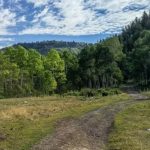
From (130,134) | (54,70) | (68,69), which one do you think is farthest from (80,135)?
(68,69)

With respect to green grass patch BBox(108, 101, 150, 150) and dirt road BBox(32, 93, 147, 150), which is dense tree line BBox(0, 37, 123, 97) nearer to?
dirt road BBox(32, 93, 147, 150)

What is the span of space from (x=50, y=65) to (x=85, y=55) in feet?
69.8

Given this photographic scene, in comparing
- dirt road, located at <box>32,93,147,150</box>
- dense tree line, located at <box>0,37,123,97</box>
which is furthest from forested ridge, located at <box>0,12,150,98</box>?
dirt road, located at <box>32,93,147,150</box>

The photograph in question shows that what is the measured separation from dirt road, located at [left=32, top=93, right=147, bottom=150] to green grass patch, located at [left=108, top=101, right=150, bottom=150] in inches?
23.7

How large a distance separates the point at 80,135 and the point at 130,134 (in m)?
3.46

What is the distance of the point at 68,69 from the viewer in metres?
145

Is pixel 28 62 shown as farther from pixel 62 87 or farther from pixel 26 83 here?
pixel 62 87

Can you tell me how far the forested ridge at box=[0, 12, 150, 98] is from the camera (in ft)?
395

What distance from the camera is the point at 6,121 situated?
34250 mm

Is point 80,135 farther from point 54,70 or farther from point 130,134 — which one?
point 54,70

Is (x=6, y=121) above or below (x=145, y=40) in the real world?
below

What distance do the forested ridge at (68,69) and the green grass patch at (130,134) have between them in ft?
273


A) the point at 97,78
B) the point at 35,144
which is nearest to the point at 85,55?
the point at 97,78

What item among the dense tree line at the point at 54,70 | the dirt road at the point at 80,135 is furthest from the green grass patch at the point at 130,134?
the dense tree line at the point at 54,70
